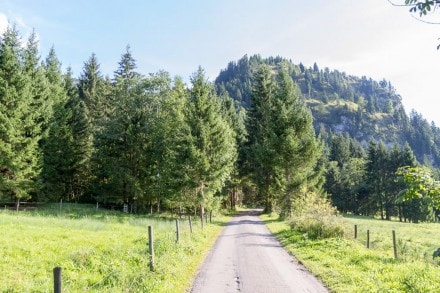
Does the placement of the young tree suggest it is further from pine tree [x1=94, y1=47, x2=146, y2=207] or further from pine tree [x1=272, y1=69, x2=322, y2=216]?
pine tree [x1=94, y1=47, x2=146, y2=207]

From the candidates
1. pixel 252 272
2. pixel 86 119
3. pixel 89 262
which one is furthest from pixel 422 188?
pixel 86 119

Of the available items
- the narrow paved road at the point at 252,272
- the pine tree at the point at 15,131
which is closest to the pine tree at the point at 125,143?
the pine tree at the point at 15,131

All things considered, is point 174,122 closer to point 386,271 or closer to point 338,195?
point 386,271

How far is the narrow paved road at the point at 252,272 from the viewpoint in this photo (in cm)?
1044

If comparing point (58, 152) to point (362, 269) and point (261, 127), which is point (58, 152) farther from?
point (362, 269)

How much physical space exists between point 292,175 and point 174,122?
15727 mm

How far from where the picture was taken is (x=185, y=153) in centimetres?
3256

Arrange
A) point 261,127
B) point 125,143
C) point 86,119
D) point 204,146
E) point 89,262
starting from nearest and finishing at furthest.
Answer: point 89,262
point 204,146
point 125,143
point 86,119
point 261,127

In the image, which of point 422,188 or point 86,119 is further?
point 86,119

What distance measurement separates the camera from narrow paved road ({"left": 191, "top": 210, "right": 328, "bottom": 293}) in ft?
34.2

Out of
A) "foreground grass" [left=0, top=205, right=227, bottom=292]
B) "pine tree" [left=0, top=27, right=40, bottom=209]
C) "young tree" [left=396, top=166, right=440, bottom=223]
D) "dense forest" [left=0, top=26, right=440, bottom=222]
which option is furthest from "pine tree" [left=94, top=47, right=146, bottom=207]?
"young tree" [left=396, top=166, right=440, bottom=223]

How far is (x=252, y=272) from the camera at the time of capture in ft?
40.7

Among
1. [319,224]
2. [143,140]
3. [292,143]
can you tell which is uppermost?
[143,140]

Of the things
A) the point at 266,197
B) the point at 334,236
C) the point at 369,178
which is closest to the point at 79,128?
the point at 266,197
